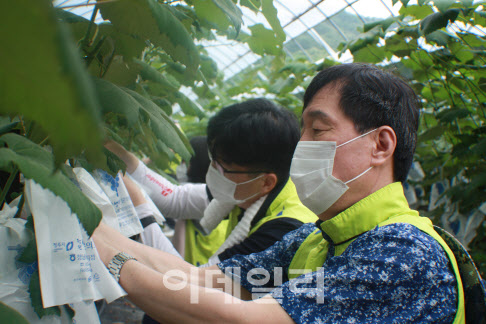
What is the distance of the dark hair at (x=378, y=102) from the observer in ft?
→ 3.92

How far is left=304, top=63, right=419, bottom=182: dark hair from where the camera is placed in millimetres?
1194

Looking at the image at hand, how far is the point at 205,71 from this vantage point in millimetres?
2258

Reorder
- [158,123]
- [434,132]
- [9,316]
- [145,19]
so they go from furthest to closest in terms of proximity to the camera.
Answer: [434,132] → [158,123] → [145,19] → [9,316]

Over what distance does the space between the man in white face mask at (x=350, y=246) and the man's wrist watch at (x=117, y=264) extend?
2cm

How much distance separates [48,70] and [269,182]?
5.66ft

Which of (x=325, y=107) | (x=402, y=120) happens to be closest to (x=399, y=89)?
(x=402, y=120)

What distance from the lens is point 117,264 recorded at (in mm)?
1154

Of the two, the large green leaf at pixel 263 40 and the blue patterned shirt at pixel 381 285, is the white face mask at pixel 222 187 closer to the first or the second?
the large green leaf at pixel 263 40

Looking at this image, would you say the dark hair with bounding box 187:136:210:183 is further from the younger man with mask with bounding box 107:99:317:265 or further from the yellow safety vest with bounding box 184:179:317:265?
the younger man with mask with bounding box 107:99:317:265

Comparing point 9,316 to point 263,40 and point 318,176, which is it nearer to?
point 318,176

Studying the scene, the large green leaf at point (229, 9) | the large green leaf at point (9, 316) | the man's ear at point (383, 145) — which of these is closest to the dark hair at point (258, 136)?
the man's ear at point (383, 145)

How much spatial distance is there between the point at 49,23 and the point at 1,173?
2.89 feet

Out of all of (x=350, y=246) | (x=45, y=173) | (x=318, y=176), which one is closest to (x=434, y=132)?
(x=318, y=176)

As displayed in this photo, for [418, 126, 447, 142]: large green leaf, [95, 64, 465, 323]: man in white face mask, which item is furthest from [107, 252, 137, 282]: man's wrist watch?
[418, 126, 447, 142]: large green leaf
